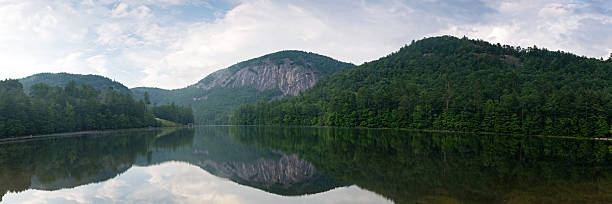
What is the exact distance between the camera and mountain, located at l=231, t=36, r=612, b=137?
58.0 metres

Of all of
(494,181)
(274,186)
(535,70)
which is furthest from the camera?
(535,70)

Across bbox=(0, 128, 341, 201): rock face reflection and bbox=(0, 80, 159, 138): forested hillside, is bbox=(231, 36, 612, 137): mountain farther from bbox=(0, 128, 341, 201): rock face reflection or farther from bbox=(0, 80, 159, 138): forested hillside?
bbox=(0, 80, 159, 138): forested hillside

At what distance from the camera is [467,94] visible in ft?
257

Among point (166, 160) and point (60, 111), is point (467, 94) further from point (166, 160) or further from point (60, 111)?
point (60, 111)

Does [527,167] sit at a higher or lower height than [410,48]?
lower

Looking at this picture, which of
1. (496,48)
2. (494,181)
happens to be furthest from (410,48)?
(494,181)

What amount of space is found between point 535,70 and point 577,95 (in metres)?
59.8

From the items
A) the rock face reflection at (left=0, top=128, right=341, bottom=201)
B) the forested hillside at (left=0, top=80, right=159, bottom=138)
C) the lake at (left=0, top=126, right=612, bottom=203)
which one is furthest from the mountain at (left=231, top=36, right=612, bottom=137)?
the forested hillside at (left=0, top=80, right=159, bottom=138)

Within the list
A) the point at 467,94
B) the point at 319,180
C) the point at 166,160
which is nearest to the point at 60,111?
the point at 166,160

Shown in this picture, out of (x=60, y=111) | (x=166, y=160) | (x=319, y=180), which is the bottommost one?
(x=166, y=160)

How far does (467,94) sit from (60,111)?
9850 centimetres

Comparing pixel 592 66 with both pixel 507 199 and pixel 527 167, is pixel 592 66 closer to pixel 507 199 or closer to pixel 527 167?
pixel 527 167

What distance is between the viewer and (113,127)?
104688mm

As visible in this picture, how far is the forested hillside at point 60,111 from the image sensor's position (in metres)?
69.9
